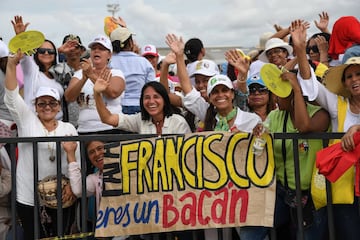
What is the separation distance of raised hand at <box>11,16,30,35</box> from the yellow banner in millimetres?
1796

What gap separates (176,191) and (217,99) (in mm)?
961

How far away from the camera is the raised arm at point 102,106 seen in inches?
208

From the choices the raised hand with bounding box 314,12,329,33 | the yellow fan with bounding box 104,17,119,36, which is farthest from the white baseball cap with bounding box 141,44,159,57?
the raised hand with bounding box 314,12,329,33

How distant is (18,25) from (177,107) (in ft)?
5.93

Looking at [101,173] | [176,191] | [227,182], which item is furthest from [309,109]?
Answer: [101,173]

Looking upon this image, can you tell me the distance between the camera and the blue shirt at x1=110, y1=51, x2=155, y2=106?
6230 millimetres

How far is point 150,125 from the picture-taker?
5.20 meters

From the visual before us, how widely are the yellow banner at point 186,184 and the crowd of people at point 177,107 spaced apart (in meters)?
0.19

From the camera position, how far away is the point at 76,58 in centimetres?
650

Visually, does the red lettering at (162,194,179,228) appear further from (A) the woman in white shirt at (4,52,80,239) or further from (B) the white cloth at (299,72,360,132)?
(B) the white cloth at (299,72,360,132)

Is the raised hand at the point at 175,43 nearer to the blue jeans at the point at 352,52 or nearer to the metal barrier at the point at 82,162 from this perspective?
the metal barrier at the point at 82,162

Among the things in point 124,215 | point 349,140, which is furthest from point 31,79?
point 349,140

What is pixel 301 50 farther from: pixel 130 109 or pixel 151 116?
pixel 130 109

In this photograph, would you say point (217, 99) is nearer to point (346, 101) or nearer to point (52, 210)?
point (346, 101)
